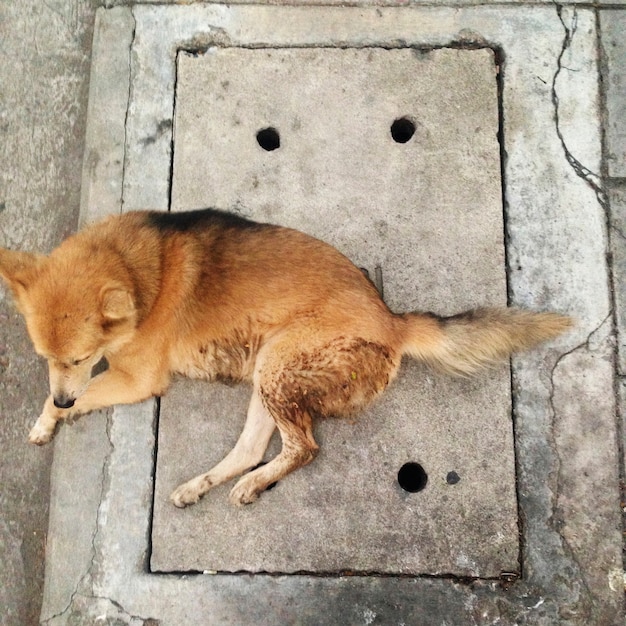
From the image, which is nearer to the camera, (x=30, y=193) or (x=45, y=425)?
(x=45, y=425)

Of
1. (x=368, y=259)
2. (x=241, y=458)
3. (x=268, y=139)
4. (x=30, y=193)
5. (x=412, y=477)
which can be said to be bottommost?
(x=412, y=477)

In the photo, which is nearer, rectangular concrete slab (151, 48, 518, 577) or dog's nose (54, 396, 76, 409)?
dog's nose (54, 396, 76, 409)

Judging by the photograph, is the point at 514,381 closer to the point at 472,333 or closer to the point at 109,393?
the point at 472,333

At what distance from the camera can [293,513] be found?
3.28 meters

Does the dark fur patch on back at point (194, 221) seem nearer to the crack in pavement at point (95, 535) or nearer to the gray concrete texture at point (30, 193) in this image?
the gray concrete texture at point (30, 193)

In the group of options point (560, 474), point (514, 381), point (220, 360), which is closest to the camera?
point (220, 360)

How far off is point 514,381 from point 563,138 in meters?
1.72

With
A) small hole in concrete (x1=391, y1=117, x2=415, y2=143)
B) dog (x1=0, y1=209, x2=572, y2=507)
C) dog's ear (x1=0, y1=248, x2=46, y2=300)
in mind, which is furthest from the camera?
small hole in concrete (x1=391, y1=117, x2=415, y2=143)

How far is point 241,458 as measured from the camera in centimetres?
330

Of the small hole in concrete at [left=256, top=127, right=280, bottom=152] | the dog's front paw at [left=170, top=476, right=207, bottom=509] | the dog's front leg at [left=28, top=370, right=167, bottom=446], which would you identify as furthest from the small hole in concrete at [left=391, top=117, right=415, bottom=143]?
the dog's front paw at [left=170, top=476, right=207, bottom=509]

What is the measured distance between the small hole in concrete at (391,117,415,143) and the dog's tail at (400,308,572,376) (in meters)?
1.44

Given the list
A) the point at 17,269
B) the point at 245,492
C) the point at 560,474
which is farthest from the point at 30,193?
the point at 560,474

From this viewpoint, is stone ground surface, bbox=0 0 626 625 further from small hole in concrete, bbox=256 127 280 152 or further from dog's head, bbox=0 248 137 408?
dog's head, bbox=0 248 137 408

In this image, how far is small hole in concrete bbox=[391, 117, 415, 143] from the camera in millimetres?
3854
